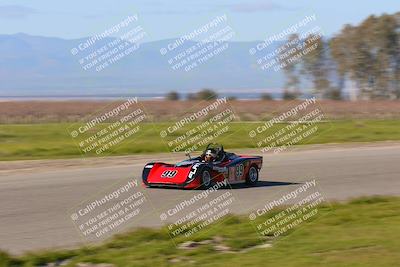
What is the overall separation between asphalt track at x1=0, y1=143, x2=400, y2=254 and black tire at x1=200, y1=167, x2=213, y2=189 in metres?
0.39

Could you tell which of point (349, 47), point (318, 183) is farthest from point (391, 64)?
point (318, 183)

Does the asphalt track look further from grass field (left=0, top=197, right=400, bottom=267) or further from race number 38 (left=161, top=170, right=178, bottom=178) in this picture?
grass field (left=0, top=197, right=400, bottom=267)

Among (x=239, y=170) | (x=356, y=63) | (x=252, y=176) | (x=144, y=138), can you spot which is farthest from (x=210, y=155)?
(x=356, y=63)

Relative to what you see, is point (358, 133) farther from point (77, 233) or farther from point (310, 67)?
point (310, 67)

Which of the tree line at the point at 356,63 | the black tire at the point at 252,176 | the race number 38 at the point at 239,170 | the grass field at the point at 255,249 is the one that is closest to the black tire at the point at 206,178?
the race number 38 at the point at 239,170

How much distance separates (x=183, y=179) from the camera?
18031 mm

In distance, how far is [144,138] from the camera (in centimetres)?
3472

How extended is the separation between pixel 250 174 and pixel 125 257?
9.26 meters

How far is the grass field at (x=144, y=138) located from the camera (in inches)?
1142

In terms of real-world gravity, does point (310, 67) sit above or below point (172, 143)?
below

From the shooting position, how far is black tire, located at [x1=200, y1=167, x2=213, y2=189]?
1808 cm

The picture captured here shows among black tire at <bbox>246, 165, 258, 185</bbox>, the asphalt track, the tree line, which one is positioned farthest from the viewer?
the tree line

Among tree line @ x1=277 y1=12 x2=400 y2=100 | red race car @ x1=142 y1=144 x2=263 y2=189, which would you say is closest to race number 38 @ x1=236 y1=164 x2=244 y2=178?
red race car @ x1=142 y1=144 x2=263 y2=189

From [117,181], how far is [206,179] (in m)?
2.44
